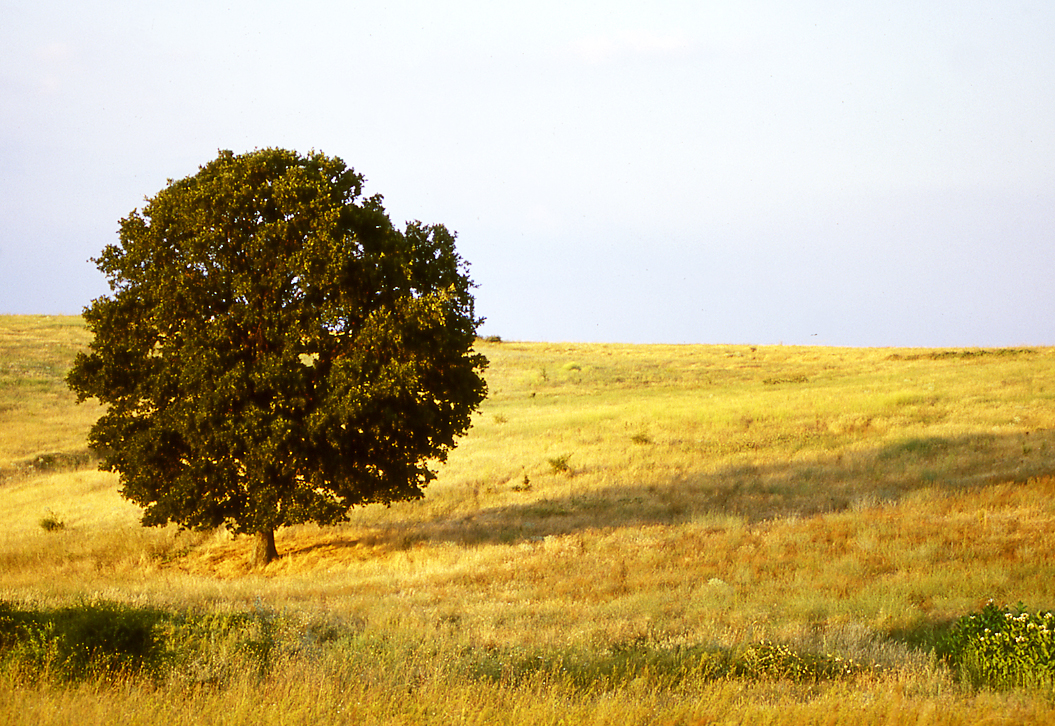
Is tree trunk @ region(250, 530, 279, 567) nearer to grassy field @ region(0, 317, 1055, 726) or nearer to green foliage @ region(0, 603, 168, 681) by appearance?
grassy field @ region(0, 317, 1055, 726)

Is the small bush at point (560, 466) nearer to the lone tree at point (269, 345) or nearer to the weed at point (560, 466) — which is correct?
the weed at point (560, 466)

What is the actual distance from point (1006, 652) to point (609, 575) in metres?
8.21

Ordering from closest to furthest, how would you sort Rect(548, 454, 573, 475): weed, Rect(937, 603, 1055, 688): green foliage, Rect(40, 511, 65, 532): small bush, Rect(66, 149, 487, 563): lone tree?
1. Rect(937, 603, 1055, 688): green foliage
2. Rect(66, 149, 487, 563): lone tree
3. Rect(40, 511, 65, 532): small bush
4. Rect(548, 454, 573, 475): weed

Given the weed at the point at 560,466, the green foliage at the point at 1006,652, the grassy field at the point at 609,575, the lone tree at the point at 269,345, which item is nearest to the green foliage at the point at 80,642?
the grassy field at the point at 609,575

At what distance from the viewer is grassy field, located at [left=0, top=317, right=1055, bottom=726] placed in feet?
24.2

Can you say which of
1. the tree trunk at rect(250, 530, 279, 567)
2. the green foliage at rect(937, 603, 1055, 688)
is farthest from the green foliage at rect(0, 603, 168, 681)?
the tree trunk at rect(250, 530, 279, 567)

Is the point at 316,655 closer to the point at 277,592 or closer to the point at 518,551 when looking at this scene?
the point at 277,592

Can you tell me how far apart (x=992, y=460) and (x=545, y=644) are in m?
20.4

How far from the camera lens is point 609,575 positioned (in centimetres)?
1633

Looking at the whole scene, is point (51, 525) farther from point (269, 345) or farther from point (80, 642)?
point (80, 642)

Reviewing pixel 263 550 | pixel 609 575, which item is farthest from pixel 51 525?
pixel 609 575

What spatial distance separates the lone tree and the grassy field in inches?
92.4

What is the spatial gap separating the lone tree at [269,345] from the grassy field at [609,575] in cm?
235

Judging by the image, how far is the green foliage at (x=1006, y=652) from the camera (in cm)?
870
